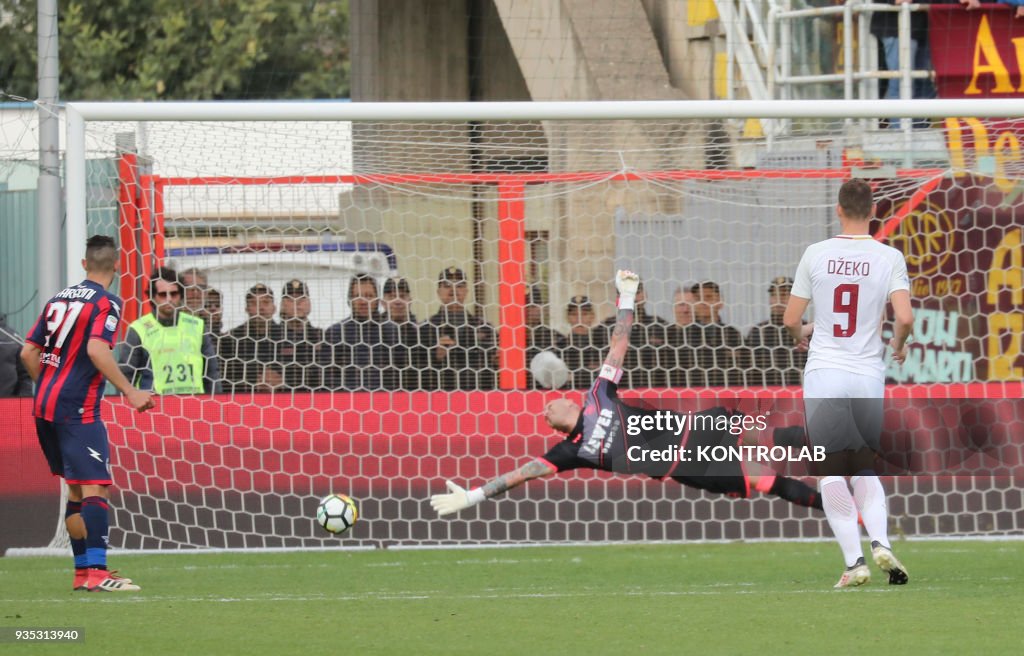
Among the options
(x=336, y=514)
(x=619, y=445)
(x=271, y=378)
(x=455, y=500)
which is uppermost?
(x=271, y=378)

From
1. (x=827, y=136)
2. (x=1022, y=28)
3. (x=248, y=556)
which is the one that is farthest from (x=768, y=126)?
(x=248, y=556)

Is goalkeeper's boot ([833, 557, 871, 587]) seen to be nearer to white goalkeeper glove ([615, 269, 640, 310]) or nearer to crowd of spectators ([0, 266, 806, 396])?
white goalkeeper glove ([615, 269, 640, 310])

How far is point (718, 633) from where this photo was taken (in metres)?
5.95

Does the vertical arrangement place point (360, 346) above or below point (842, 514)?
above

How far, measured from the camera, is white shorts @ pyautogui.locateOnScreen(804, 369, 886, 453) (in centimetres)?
704

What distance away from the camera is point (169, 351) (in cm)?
1016

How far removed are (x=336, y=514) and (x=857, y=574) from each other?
2570mm

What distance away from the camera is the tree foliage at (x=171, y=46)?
1123 inches

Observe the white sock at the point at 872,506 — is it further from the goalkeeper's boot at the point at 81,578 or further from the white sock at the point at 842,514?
the goalkeeper's boot at the point at 81,578

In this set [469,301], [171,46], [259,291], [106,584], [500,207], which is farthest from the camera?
[171,46]

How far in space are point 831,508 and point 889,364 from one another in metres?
4.53

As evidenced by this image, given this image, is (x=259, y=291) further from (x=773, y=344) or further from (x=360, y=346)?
(x=773, y=344)

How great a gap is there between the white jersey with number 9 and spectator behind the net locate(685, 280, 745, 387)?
3.49 meters

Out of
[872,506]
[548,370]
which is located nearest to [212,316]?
[548,370]
